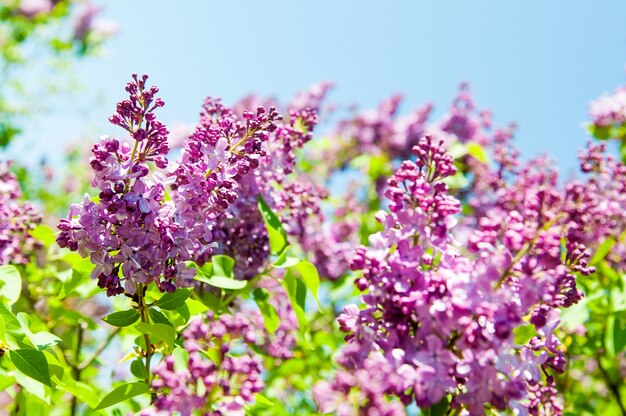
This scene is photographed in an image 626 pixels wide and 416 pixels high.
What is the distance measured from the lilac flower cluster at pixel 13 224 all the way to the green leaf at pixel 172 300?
0.89 metres

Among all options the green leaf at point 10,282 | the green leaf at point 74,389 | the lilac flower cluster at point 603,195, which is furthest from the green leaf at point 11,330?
the lilac flower cluster at point 603,195

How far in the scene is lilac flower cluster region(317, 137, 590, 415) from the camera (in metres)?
1.29

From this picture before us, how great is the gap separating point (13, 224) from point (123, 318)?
0.96 meters

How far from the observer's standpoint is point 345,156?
643 cm

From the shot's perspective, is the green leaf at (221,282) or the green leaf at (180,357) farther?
the green leaf at (221,282)

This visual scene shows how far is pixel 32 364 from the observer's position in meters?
1.60

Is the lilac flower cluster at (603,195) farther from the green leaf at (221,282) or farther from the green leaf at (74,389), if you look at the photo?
the green leaf at (74,389)

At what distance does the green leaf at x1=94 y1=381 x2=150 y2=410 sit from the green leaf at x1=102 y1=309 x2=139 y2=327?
0.16 m

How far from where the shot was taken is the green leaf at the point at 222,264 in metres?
2.17

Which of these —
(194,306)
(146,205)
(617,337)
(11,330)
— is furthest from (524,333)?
(11,330)

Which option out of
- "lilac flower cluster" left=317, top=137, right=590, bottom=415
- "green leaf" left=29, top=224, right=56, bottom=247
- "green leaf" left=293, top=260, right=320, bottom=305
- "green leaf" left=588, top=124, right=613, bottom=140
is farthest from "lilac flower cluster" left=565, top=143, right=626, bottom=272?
"green leaf" left=29, top=224, right=56, bottom=247

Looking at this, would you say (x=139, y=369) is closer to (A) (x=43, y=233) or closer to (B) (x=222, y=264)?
(B) (x=222, y=264)

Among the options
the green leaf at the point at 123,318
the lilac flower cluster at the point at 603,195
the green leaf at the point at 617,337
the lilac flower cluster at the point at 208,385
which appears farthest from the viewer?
the lilac flower cluster at the point at 603,195

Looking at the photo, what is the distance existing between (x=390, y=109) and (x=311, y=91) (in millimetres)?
857
